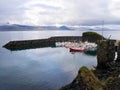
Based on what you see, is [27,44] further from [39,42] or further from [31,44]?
[39,42]

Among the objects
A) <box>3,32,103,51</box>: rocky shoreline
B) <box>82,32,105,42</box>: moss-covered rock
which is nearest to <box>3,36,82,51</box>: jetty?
<box>3,32,103,51</box>: rocky shoreline

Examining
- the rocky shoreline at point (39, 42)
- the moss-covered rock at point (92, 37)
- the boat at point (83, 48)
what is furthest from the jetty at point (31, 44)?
the boat at point (83, 48)

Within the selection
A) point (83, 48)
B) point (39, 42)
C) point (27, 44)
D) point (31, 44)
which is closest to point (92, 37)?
point (39, 42)

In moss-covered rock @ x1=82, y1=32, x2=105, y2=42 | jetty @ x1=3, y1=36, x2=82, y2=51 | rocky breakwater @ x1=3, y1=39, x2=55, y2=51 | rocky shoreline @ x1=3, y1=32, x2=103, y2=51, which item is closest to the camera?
rocky breakwater @ x1=3, y1=39, x2=55, y2=51

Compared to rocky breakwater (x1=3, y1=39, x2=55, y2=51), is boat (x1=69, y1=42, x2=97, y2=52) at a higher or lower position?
higher

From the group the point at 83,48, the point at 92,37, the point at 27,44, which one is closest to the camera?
the point at 83,48

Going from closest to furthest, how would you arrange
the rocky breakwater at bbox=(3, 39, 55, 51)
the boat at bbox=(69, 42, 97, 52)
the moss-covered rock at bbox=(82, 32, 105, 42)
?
the boat at bbox=(69, 42, 97, 52) < the rocky breakwater at bbox=(3, 39, 55, 51) < the moss-covered rock at bbox=(82, 32, 105, 42)

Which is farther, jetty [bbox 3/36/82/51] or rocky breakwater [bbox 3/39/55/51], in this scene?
jetty [bbox 3/36/82/51]

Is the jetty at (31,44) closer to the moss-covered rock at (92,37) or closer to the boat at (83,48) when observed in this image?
the moss-covered rock at (92,37)

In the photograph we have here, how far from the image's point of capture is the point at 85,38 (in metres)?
128

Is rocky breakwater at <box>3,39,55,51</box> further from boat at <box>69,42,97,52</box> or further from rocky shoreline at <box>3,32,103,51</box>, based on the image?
boat at <box>69,42,97,52</box>

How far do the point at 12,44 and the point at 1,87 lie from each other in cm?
7814

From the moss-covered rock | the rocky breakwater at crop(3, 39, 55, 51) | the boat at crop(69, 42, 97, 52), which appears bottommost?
the rocky breakwater at crop(3, 39, 55, 51)

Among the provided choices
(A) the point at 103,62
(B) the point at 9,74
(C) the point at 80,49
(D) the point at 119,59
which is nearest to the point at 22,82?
(B) the point at 9,74
